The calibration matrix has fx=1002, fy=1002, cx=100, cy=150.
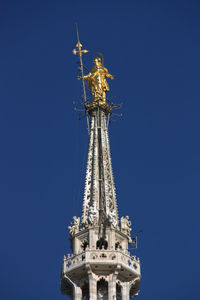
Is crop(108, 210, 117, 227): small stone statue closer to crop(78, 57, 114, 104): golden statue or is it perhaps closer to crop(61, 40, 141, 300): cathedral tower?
crop(61, 40, 141, 300): cathedral tower

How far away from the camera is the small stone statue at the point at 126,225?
273ft

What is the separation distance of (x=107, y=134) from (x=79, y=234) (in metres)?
13.9

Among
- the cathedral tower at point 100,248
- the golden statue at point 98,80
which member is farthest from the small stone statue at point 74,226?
the golden statue at point 98,80

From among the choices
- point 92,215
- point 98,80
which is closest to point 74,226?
point 92,215

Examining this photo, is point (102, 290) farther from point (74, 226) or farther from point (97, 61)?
point (97, 61)

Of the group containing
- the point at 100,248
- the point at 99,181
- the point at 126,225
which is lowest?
the point at 100,248

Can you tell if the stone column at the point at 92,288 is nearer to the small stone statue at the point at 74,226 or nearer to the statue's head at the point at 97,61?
the small stone statue at the point at 74,226

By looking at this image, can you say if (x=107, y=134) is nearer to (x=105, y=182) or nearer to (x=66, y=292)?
(x=105, y=182)

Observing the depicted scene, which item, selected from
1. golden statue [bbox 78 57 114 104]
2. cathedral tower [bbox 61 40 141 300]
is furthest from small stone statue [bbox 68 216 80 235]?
golden statue [bbox 78 57 114 104]

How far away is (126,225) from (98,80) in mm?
17984

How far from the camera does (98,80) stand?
315 feet

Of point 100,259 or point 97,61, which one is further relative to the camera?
point 97,61

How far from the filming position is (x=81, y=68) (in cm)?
9675

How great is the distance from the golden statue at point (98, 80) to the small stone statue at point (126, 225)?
1444 cm
